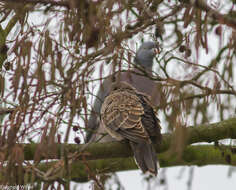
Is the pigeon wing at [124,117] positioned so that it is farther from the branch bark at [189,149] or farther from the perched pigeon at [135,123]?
the branch bark at [189,149]

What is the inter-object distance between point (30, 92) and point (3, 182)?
0.51 meters

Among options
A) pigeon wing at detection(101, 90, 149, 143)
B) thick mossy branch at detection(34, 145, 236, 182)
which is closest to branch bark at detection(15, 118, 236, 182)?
thick mossy branch at detection(34, 145, 236, 182)

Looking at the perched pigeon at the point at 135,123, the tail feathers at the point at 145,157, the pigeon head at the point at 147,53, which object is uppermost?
the pigeon head at the point at 147,53

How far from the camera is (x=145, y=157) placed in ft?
10.1

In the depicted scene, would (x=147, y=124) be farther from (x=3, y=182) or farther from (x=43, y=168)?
(x=3, y=182)

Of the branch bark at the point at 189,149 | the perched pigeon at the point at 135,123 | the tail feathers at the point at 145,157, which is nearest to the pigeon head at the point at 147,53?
the perched pigeon at the point at 135,123

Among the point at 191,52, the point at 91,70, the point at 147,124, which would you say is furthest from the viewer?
the point at 147,124

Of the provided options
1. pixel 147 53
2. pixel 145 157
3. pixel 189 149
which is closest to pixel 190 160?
pixel 189 149

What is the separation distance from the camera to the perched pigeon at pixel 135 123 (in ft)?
10.1

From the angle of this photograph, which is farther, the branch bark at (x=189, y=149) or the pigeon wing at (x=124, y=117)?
the pigeon wing at (x=124, y=117)

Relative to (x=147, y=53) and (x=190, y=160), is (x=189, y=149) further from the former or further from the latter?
(x=147, y=53)

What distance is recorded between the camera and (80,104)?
231cm

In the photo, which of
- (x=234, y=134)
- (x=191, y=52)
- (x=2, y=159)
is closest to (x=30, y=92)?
(x=2, y=159)

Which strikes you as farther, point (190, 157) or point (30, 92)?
point (190, 157)
